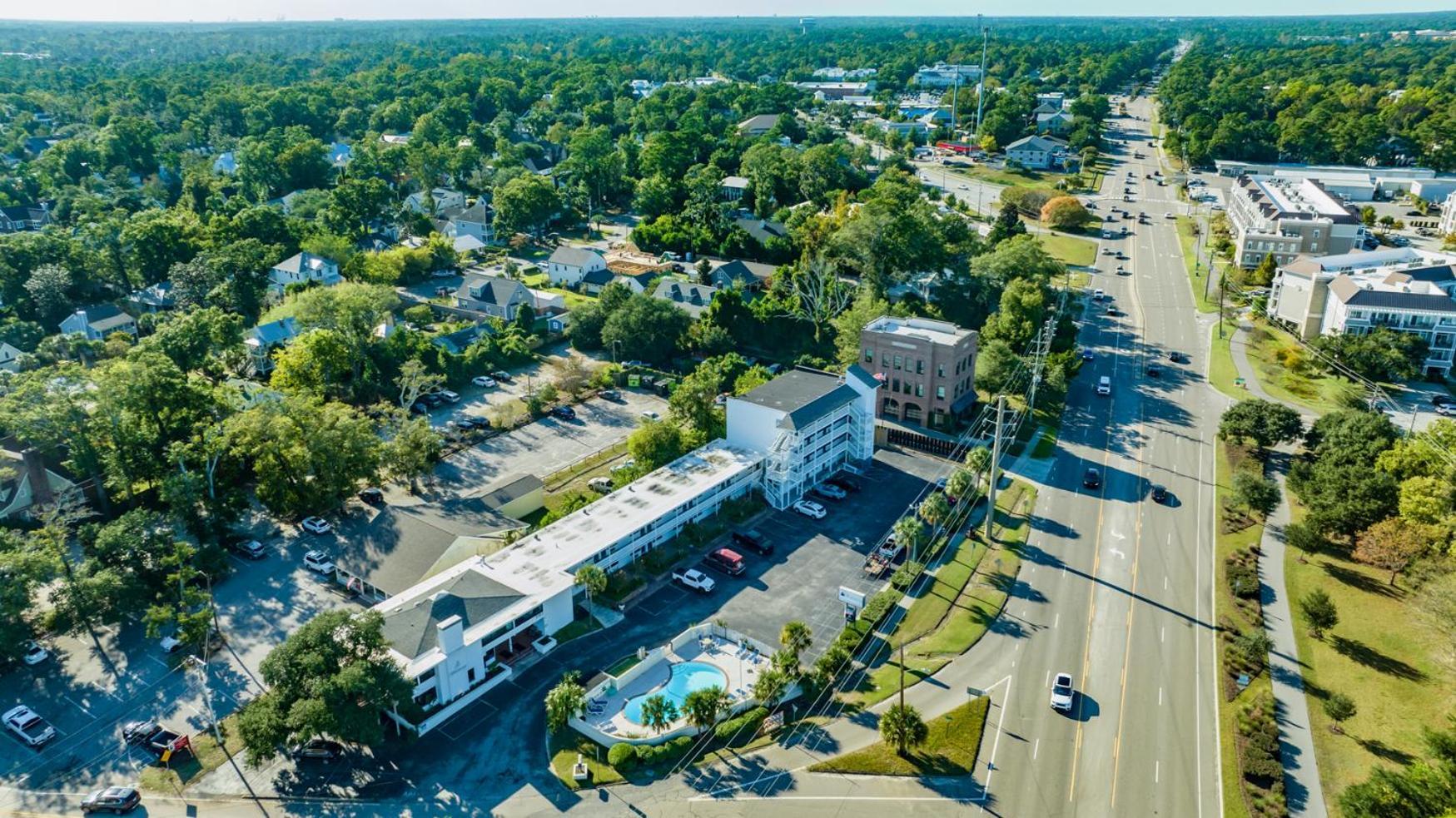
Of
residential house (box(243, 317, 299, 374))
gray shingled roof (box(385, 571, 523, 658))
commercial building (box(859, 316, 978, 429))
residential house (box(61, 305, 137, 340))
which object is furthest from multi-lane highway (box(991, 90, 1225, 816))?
residential house (box(61, 305, 137, 340))

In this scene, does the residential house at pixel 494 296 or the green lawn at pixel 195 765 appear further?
the residential house at pixel 494 296

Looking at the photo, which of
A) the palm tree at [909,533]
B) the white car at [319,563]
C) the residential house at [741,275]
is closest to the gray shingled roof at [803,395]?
the palm tree at [909,533]

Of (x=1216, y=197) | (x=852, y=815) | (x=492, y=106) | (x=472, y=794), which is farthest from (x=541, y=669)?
(x=492, y=106)

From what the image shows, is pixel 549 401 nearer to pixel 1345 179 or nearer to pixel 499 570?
pixel 499 570

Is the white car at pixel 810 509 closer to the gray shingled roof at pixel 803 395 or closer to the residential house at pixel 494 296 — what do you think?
the gray shingled roof at pixel 803 395

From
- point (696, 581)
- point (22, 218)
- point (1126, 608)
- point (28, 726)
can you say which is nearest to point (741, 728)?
point (696, 581)
